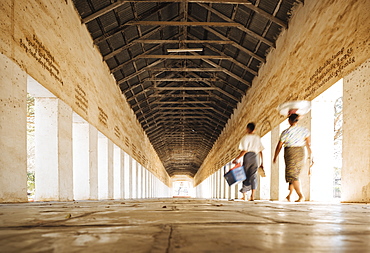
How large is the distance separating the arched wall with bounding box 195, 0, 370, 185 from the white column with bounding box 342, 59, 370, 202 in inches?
9.8

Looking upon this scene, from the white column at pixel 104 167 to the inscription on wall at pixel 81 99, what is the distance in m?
2.68

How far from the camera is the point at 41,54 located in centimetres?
543

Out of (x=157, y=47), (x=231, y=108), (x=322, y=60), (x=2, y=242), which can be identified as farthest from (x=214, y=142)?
(x=2, y=242)

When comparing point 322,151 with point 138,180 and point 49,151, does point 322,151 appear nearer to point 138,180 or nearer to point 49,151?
point 49,151

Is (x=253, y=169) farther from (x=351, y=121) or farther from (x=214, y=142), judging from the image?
(x=214, y=142)

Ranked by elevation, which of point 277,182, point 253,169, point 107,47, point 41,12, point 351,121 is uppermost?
point 107,47

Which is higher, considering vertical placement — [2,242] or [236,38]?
[236,38]

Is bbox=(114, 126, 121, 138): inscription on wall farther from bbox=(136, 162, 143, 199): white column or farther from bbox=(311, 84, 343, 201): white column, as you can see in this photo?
bbox=(311, 84, 343, 201): white column

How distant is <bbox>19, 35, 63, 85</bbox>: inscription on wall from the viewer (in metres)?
4.93

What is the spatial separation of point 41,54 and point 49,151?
80.3 inches

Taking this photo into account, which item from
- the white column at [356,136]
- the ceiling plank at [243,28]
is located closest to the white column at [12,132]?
the white column at [356,136]

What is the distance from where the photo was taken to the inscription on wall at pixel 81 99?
7512mm

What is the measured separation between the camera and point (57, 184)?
6.24m

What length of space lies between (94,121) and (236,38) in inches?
203
